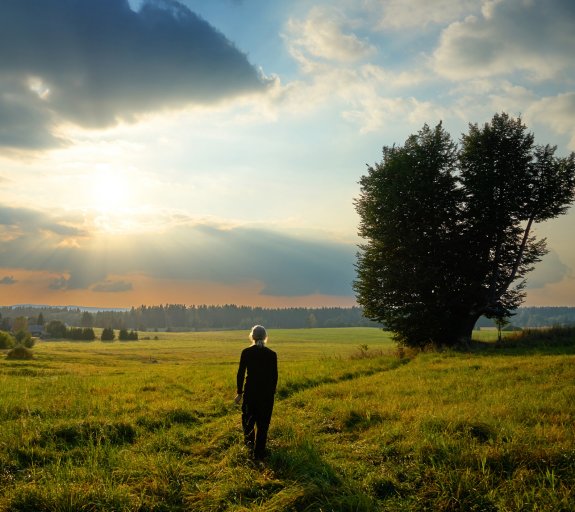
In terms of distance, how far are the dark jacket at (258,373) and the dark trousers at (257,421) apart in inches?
5.6

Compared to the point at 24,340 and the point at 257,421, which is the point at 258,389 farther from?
the point at 24,340

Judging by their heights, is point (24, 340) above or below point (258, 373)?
below

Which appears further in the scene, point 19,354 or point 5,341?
point 5,341

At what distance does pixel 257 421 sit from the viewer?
891 cm

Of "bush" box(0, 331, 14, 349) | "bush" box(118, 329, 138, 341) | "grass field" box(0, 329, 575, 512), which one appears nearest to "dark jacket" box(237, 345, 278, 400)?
"grass field" box(0, 329, 575, 512)

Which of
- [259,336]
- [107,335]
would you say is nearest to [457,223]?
[259,336]

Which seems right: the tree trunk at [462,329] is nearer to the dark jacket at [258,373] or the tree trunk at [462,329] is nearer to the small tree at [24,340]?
the dark jacket at [258,373]

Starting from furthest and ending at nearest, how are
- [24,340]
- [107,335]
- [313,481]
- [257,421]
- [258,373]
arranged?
[107,335]
[24,340]
[258,373]
[257,421]
[313,481]

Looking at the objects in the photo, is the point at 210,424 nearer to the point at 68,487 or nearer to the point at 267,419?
the point at 267,419

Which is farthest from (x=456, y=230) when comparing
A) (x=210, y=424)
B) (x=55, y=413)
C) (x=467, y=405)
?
(x=55, y=413)

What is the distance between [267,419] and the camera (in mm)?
8898

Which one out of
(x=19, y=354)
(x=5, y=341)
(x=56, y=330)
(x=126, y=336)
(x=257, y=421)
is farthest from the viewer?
(x=126, y=336)

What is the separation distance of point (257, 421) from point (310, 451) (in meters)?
1.23

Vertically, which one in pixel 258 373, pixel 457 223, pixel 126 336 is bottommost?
pixel 126 336
